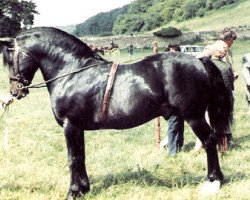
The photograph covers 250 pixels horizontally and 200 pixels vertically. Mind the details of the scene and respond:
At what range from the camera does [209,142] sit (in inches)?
233

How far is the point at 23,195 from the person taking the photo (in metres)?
5.91

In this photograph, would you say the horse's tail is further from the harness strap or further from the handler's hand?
the handler's hand

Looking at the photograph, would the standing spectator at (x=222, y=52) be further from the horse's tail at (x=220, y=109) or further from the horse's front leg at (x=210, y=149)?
the horse's front leg at (x=210, y=149)

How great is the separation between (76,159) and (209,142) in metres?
1.92

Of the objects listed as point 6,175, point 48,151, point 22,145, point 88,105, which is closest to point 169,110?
point 88,105

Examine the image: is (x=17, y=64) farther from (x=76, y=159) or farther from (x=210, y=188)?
(x=210, y=188)

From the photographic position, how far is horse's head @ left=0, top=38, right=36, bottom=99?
5.75 metres

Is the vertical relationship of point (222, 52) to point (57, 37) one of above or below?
below

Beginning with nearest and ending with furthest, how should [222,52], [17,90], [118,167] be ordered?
1. [17,90]
2. [118,167]
3. [222,52]

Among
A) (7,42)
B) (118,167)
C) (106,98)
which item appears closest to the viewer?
(106,98)

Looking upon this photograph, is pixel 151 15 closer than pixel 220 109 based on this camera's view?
No

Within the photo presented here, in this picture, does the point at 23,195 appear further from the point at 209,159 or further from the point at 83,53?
the point at 209,159

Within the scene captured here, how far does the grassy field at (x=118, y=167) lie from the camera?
232 inches

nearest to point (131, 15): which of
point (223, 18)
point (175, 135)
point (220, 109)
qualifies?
point (223, 18)
